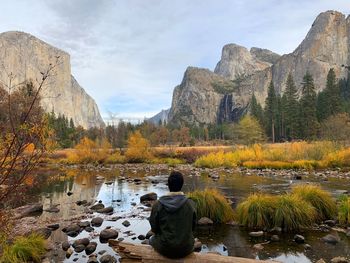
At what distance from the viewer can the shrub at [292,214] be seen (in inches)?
414

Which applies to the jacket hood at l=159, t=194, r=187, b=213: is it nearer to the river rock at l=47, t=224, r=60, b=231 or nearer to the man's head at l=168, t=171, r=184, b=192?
the man's head at l=168, t=171, r=184, b=192

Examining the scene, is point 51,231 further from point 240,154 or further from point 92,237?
point 240,154

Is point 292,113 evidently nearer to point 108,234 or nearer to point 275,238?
point 275,238

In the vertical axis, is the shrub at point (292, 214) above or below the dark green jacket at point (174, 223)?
below

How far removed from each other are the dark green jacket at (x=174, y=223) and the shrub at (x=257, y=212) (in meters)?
6.03

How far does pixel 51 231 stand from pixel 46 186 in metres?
13.1

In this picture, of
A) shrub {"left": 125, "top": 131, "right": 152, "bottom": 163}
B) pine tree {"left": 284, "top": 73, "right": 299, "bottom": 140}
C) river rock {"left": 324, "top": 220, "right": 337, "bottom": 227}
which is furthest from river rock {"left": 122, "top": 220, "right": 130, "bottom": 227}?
pine tree {"left": 284, "top": 73, "right": 299, "bottom": 140}

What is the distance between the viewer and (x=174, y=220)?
16.9 feet

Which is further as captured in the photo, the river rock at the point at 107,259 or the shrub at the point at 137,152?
the shrub at the point at 137,152

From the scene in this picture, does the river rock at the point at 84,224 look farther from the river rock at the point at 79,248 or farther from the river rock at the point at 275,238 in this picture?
the river rock at the point at 275,238

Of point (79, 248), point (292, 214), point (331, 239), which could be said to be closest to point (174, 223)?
point (79, 248)

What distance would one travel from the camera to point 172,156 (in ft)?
147

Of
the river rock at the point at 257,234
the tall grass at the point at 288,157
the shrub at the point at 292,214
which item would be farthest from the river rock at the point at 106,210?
the tall grass at the point at 288,157

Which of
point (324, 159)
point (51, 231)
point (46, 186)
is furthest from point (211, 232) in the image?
point (324, 159)
